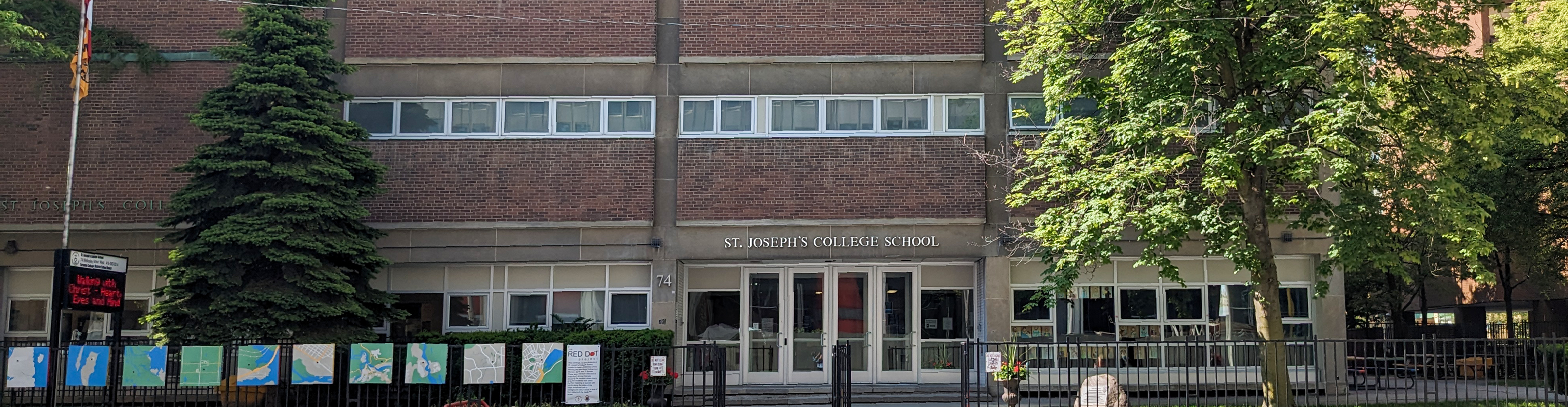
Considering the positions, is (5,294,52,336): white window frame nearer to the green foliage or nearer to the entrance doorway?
the green foliage

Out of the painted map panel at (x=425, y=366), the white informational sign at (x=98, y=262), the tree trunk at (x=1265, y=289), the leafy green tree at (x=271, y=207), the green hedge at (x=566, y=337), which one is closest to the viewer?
the painted map panel at (x=425, y=366)

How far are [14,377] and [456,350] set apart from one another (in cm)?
527

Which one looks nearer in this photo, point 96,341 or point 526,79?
point 96,341

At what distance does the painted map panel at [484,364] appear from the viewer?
49.1ft

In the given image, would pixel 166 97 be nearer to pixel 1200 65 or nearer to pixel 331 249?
pixel 331 249

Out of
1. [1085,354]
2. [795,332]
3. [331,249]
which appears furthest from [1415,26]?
[331,249]

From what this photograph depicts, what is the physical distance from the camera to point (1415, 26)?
14461 mm

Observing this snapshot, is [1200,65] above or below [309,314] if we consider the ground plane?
above

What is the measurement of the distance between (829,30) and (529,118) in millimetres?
4908

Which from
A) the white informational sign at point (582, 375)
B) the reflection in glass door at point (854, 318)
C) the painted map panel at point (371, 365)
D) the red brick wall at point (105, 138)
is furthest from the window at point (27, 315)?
the reflection in glass door at point (854, 318)

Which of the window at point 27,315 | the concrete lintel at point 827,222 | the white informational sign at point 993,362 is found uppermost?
the concrete lintel at point 827,222

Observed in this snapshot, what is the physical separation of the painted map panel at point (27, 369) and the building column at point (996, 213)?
12.8 meters

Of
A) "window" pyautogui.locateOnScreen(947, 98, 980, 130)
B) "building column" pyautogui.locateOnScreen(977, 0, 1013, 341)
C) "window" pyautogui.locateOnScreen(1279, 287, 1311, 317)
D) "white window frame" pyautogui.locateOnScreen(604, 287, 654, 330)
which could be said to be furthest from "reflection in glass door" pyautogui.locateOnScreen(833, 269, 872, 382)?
"window" pyautogui.locateOnScreen(1279, 287, 1311, 317)

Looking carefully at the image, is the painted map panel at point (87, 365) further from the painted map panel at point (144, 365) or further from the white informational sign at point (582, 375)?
the white informational sign at point (582, 375)
